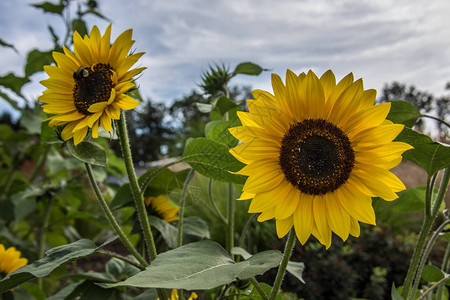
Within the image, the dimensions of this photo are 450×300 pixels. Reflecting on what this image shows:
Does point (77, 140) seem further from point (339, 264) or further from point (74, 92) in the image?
point (339, 264)

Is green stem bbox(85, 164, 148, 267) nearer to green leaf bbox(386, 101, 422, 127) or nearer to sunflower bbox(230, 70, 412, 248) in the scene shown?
sunflower bbox(230, 70, 412, 248)

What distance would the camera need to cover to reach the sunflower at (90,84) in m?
0.58

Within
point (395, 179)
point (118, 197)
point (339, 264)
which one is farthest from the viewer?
point (339, 264)

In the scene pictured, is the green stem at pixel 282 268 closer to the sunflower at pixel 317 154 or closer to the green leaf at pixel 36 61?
the sunflower at pixel 317 154

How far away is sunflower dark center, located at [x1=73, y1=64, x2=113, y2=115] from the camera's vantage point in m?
0.61

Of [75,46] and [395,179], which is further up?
[75,46]

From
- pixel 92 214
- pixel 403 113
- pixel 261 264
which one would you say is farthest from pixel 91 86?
pixel 92 214

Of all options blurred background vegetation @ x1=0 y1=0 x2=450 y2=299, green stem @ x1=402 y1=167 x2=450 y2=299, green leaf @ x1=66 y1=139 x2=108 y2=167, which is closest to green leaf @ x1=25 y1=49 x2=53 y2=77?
blurred background vegetation @ x1=0 y1=0 x2=450 y2=299

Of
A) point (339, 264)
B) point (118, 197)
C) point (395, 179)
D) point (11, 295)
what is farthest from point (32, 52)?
point (339, 264)

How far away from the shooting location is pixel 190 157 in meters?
0.64

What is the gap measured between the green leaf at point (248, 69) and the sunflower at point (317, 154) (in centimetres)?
27

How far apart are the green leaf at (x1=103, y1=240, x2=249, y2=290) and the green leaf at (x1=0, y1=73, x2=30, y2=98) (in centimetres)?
118

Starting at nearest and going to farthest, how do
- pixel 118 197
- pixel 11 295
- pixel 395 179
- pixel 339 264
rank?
1. pixel 395 179
2. pixel 118 197
3. pixel 11 295
4. pixel 339 264

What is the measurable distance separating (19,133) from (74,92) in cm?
121
